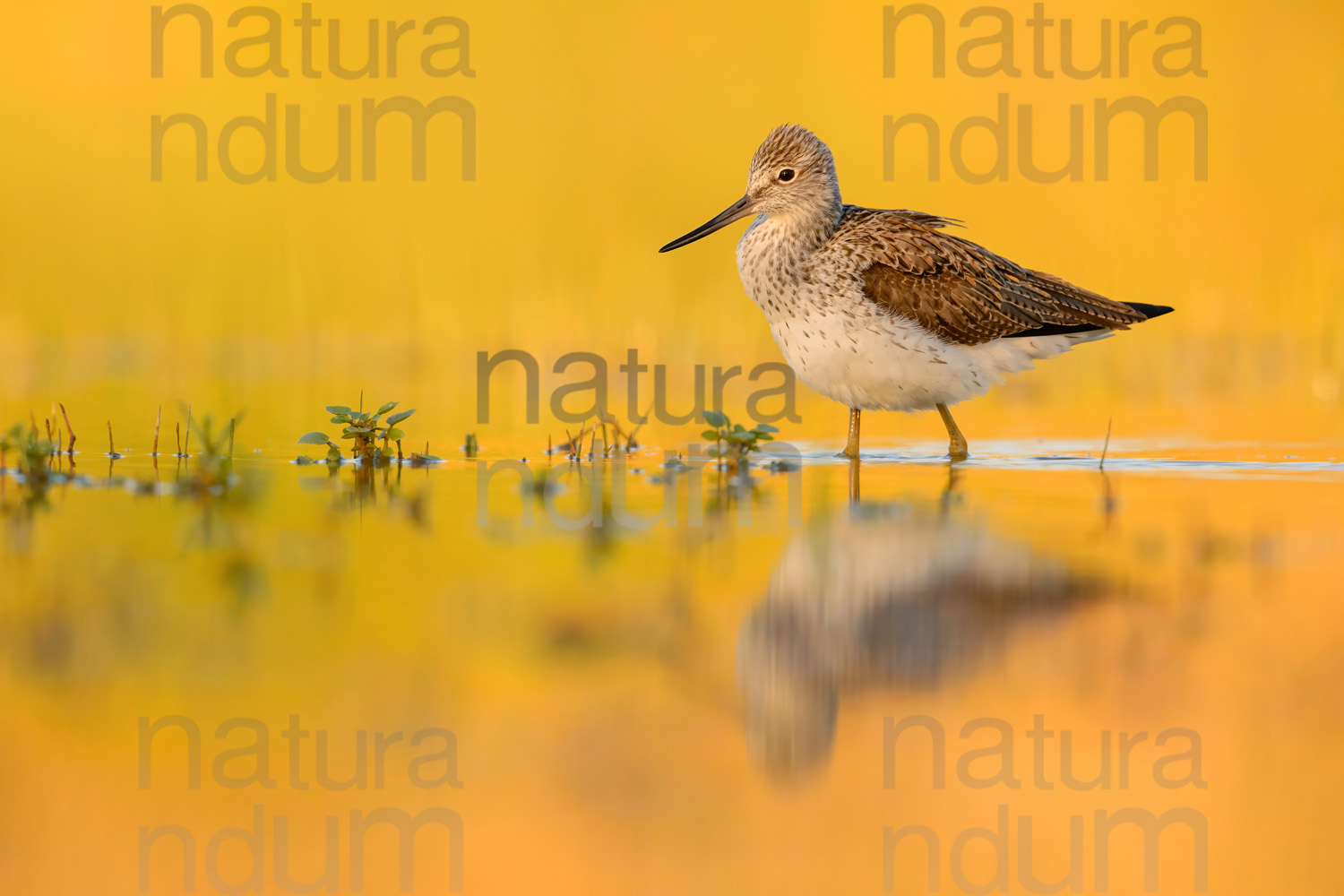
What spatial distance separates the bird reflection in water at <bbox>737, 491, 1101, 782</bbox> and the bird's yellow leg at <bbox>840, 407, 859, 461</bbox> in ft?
Result: 8.91

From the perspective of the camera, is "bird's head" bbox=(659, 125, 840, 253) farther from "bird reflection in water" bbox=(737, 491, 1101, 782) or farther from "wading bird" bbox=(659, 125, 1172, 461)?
"bird reflection in water" bbox=(737, 491, 1101, 782)

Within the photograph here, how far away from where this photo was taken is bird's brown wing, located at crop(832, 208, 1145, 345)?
27.9 feet

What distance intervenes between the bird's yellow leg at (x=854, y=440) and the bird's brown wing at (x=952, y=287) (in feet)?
2.60

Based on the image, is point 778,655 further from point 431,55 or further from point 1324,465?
point 431,55

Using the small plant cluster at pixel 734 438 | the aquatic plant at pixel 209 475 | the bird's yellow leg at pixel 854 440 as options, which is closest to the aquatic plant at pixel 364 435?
the aquatic plant at pixel 209 475

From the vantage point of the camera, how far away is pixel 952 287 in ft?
28.5

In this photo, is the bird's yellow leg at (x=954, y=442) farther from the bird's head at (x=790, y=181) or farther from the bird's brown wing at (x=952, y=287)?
the bird's head at (x=790, y=181)

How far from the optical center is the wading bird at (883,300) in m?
8.43

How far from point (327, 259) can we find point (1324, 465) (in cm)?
1312

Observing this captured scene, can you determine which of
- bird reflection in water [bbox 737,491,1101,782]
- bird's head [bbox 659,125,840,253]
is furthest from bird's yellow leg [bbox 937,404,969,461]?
bird reflection in water [bbox 737,491,1101,782]

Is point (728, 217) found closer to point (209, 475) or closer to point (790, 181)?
point (790, 181)

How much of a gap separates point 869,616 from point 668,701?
101 centimetres

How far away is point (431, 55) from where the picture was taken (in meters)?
21.7

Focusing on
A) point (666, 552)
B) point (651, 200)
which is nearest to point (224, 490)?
point (666, 552)
